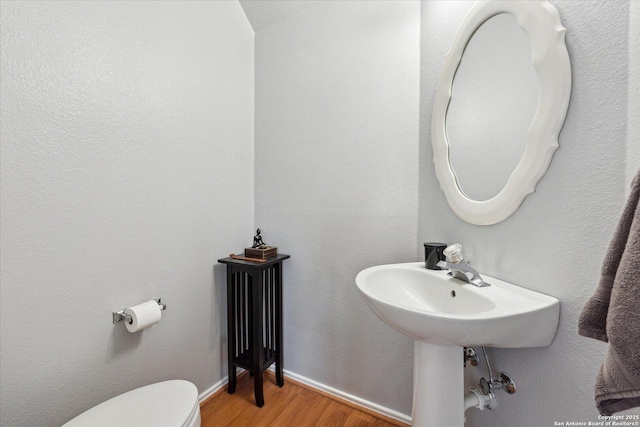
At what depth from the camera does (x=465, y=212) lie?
1.09m

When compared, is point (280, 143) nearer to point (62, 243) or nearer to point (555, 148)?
point (62, 243)

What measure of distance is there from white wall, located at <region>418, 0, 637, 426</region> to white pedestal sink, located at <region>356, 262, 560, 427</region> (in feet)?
0.21

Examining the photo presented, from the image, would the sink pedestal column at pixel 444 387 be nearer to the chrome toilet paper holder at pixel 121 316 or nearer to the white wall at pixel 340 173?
the white wall at pixel 340 173

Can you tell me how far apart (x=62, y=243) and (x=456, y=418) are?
4.98ft

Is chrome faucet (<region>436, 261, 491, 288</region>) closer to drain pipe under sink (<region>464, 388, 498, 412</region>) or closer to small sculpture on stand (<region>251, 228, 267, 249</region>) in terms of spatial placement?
drain pipe under sink (<region>464, 388, 498, 412</region>)

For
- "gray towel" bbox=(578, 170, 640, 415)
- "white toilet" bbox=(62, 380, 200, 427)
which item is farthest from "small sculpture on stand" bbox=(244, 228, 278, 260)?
"gray towel" bbox=(578, 170, 640, 415)

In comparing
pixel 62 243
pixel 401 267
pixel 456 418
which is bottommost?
pixel 456 418

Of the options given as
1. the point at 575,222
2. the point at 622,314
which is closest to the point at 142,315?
the point at 622,314

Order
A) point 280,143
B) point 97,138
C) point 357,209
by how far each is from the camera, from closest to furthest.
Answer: point 97,138, point 357,209, point 280,143

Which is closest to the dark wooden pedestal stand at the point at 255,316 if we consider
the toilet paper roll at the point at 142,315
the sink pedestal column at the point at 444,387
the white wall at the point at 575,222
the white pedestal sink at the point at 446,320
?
the toilet paper roll at the point at 142,315

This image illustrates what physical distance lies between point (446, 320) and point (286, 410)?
3.99ft

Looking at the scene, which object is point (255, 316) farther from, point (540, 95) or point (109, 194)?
point (540, 95)

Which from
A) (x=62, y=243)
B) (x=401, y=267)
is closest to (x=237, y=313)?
(x=62, y=243)

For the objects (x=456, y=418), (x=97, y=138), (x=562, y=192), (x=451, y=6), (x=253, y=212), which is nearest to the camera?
(x=562, y=192)
